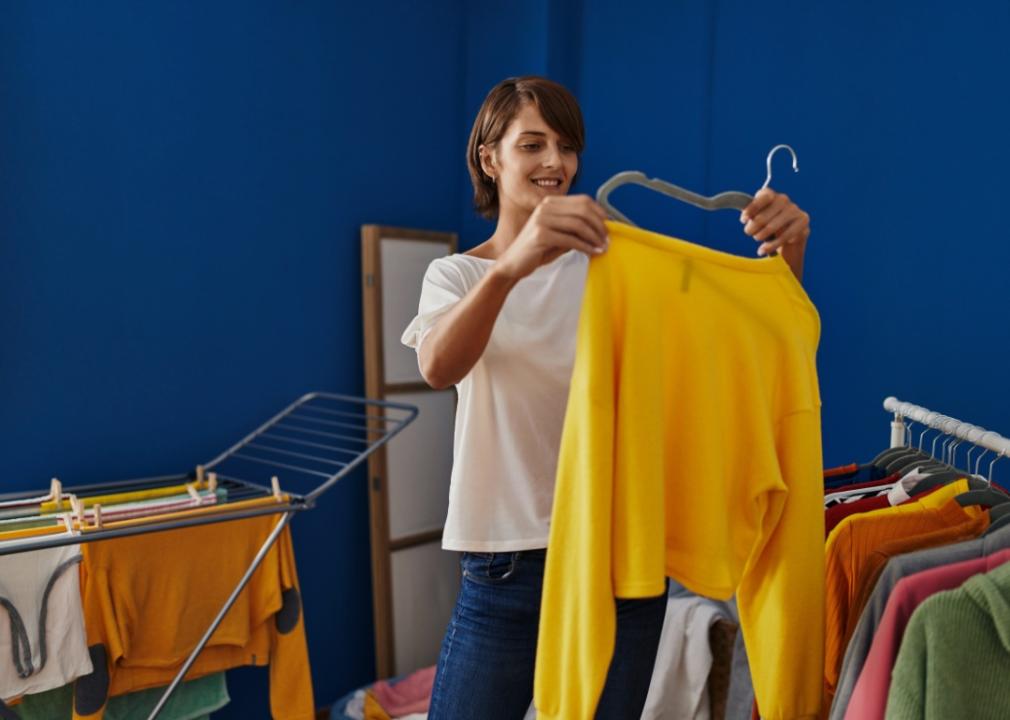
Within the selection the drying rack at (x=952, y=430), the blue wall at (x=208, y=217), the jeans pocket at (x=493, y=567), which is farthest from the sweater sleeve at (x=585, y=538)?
the blue wall at (x=208, y=217)

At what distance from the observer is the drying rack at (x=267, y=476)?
5.45 feet

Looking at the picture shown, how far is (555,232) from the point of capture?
3.03 feet

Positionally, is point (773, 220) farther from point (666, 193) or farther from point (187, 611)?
point (187, 611)

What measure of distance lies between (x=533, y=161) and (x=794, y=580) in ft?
2.29

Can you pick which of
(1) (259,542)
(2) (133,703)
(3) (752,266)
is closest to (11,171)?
(1) (259,542)

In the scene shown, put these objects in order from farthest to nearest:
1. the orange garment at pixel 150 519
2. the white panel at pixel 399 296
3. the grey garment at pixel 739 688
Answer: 1. the white panel at pixel 399 296
2. the grey garment at pixel 739 688
3. the orange garment at pixel 150 519

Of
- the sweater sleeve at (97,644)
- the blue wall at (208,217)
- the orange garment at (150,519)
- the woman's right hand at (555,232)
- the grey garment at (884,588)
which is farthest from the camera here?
the blue wall at (208,217)

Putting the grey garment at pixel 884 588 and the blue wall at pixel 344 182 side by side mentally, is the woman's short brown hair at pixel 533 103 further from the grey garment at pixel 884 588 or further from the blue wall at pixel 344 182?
the blue wall at pixel 344 182

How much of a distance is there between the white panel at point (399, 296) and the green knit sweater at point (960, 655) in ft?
6.98

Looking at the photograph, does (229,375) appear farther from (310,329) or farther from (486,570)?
(486,570)

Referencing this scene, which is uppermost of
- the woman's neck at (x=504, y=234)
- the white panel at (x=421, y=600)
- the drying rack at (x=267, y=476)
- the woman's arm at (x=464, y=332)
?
the woman's neck at (x=504, y=234)

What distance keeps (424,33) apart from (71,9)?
1.19 m

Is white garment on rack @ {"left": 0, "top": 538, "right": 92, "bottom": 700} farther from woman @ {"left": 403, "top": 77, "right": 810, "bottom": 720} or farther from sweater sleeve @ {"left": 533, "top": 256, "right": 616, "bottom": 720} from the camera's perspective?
sweater sleeve @ {"left": 533, "top": 256, "right": 616, "bottom": 720}

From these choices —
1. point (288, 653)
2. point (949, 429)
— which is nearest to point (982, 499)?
point (949, 429)
